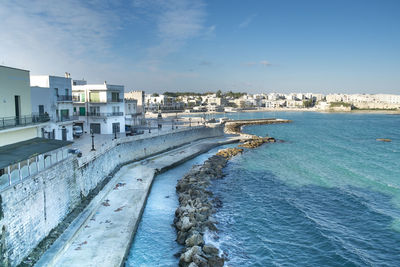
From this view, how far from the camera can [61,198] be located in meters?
15.4

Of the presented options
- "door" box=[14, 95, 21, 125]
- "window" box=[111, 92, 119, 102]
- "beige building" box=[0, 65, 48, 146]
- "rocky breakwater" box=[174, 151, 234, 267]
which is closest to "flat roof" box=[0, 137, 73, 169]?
"beige building" box=[0, 65, 48, 146]

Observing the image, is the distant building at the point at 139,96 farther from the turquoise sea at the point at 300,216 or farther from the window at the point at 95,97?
the turquoise sea at the point at 300,216

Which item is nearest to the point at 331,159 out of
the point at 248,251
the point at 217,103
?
the point at 248,251

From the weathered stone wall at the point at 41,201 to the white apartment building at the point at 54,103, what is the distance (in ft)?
20.8

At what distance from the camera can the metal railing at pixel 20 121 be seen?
16055mm

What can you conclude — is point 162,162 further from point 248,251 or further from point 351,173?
point 351,173

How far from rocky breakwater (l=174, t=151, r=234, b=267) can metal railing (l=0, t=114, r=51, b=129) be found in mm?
11713

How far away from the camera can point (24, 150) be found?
46.2ft

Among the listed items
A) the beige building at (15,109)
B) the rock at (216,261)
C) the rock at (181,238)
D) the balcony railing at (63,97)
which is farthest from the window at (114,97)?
the rock at (216,261)

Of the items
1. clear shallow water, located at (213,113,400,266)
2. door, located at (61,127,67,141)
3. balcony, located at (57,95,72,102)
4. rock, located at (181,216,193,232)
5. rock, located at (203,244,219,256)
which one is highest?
balcony, located at (57,95,72,102)

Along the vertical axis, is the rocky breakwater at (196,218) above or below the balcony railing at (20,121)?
below

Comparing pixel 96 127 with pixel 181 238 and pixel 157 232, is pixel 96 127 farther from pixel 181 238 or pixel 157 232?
pixel 181 238

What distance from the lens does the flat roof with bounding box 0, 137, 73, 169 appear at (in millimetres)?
12198

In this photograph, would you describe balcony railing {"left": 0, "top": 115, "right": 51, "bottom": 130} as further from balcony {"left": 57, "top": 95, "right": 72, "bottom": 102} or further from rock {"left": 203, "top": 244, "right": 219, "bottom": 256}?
rock {"left": 203, "top": 244, "right": 219, "bottom": 256}
